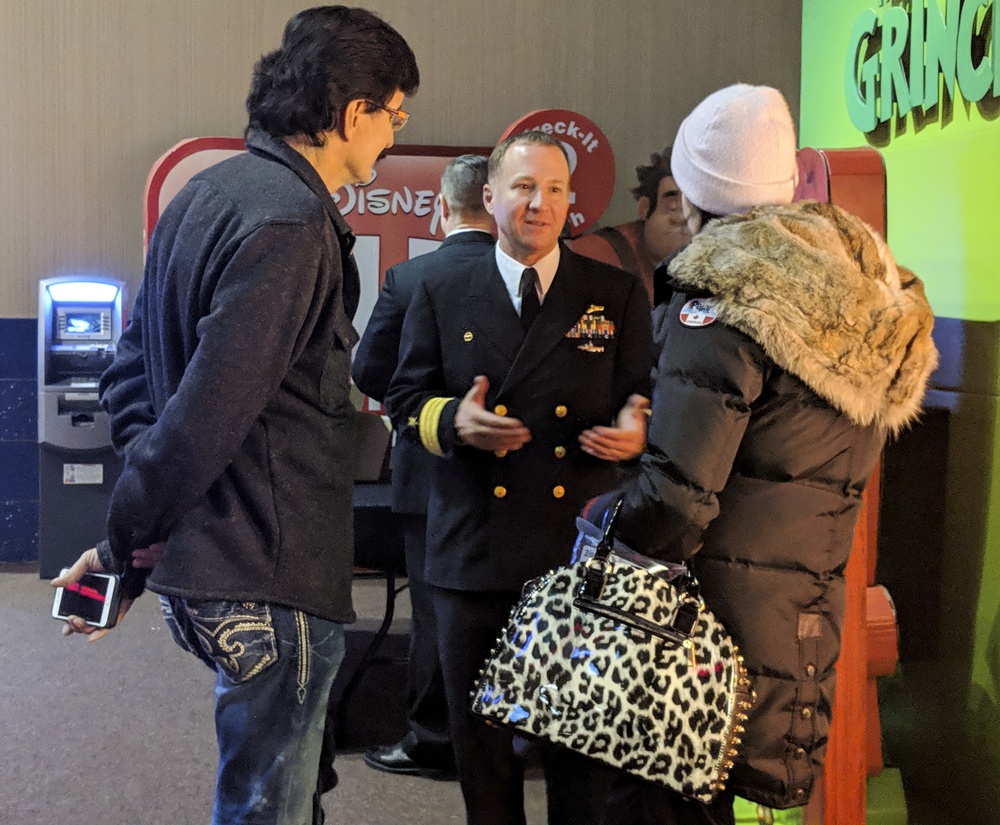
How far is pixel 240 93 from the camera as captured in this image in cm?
596

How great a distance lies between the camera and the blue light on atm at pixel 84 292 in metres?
5.73

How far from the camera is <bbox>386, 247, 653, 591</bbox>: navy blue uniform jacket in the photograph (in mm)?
2367

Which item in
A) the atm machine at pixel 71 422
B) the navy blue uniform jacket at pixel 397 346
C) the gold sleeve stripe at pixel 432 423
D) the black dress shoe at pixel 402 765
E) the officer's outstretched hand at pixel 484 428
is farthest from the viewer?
the atm machine at pixel 71 422

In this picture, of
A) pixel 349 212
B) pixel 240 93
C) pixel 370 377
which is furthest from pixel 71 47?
pixel 370 377

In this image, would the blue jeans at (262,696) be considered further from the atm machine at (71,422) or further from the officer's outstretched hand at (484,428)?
the atm machine at (71,422)

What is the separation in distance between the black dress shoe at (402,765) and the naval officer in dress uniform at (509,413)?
97 centimetres

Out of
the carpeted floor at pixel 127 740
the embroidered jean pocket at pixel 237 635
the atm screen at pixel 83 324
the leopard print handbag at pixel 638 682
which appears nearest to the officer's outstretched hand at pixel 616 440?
the leopard print handbag at pixel 638 682

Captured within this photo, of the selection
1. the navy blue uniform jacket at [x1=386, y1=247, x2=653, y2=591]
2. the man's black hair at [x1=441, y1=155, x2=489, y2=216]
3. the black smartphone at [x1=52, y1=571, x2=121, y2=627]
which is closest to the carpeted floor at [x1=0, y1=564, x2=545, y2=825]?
the navy blue uniform jacket at [x1=386, y1=247, x2=653, y2=591]

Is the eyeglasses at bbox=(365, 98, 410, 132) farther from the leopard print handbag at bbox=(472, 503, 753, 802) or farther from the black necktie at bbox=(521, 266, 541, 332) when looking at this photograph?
the leopard print handbag at bbox=(472, 503, 753, 802)

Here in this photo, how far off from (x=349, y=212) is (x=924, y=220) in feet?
10.4

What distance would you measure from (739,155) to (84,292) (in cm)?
464

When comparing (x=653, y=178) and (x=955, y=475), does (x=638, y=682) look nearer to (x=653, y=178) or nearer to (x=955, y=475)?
(x=955, y=475)

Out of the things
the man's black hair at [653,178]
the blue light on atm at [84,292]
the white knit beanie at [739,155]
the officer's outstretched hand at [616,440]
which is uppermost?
the man's black hair at [653,178]

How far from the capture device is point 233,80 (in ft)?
19.5
